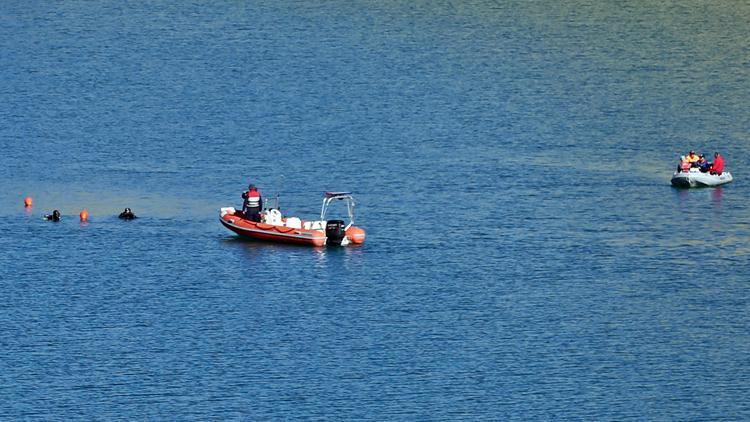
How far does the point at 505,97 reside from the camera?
172875mm

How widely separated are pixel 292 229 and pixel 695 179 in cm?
3237

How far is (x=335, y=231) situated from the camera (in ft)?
370

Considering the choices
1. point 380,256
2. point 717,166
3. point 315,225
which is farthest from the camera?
Answer: point 717,166

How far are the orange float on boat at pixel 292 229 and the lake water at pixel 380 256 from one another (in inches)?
31.6

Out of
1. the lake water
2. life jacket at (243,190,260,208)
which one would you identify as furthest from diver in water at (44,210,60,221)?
life jacket at (243,190,260,208)

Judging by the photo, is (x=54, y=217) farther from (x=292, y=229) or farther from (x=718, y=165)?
(x=718, y=165)

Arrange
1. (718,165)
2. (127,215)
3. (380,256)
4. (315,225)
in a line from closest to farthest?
(380,256), (315,225), (127,215), (718,165)

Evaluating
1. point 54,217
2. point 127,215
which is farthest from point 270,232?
point 54,217

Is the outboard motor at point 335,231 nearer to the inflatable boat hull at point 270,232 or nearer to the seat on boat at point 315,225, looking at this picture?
the inflatable boat hull at point 270,232

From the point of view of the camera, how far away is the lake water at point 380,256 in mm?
92188

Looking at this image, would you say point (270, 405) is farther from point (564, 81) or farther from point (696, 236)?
point (564, 81)

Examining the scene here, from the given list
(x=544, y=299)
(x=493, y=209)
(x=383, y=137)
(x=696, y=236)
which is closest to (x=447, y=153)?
(x=383, y=137)

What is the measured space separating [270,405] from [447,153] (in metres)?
58.2

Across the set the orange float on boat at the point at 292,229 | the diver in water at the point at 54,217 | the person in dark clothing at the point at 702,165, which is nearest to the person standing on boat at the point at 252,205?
the orange float on boat at the point at 292,229
